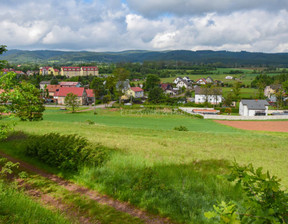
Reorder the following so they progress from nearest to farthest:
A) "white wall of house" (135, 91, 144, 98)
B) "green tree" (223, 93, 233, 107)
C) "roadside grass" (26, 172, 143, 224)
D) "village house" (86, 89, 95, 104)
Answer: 1. "roadside grass" (26, 172, 143, 224)
2. "green tree" (223, 93, 233, 107)
3. "village house" (86, 89, 95, 104)
4. "white wall of house" (135, 91, 144, 98)

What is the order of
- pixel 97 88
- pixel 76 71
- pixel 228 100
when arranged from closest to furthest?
pixel 228 100, pixel 97 88, pixel 76 71

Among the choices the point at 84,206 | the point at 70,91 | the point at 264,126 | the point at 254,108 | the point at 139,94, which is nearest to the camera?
the point at 84,206

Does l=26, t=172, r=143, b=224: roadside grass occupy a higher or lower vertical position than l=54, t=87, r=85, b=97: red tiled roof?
higher

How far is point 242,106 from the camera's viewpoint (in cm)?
6762

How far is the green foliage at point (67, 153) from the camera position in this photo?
34.3ft

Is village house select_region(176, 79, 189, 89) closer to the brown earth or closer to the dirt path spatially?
the brown earth

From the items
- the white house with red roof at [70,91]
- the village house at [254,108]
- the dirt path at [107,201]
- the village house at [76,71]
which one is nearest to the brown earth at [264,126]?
the village house at [254,108]

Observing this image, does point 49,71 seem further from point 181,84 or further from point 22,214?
point 22,214

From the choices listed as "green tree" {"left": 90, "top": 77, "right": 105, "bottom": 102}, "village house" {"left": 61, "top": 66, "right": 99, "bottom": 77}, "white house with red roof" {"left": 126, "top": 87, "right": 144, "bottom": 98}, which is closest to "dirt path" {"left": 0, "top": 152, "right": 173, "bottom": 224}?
"green tree" {"left": 90, "top": 77, "right": 105, "bottom": 102}

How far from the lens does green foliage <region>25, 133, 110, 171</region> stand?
1046 cm

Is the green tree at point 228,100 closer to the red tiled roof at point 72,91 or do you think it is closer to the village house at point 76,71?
the red tiled roof at point 72,91

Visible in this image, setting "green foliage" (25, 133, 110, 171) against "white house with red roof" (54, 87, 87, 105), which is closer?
"green foliage" (25, 133, 110, 171)

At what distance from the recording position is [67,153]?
35.9 feet

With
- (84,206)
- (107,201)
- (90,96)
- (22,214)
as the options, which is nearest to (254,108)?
(90,96)
